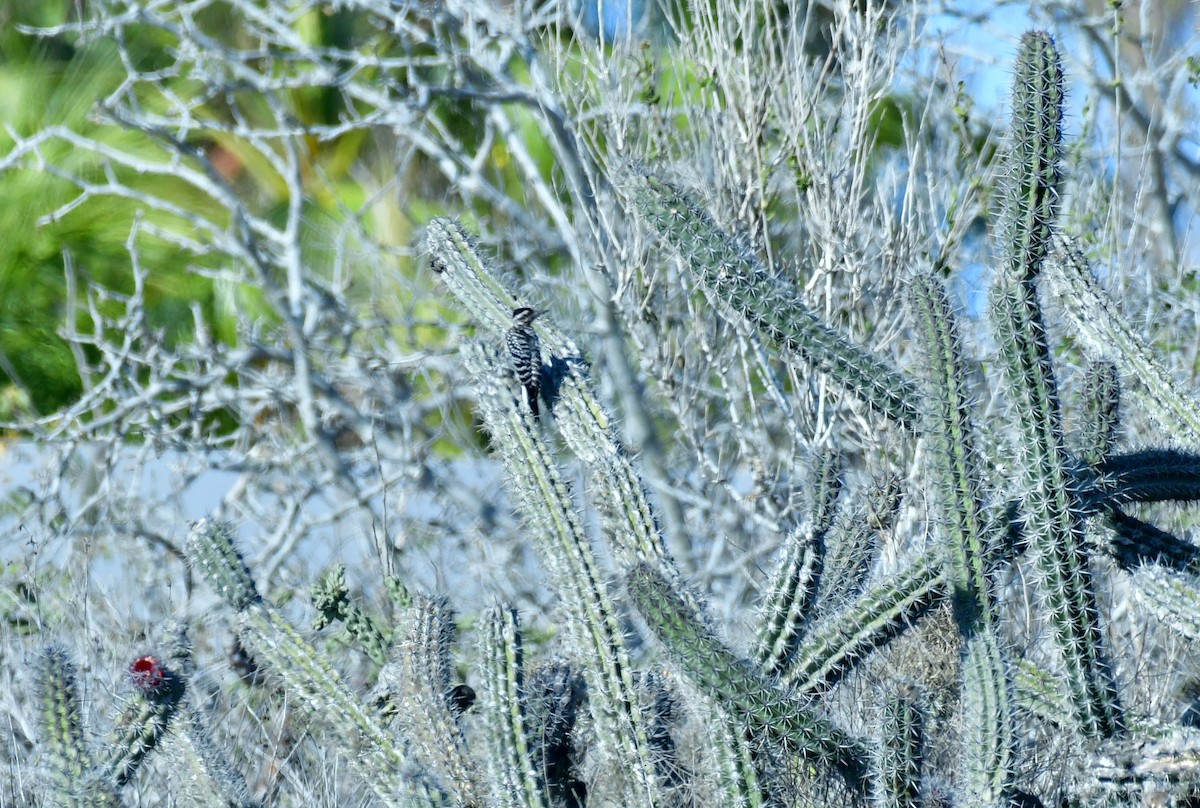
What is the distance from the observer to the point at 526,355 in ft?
10.7

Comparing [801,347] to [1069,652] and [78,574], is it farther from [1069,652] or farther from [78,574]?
[78,574]

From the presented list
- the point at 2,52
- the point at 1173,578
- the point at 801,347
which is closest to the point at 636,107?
the point at 801,347

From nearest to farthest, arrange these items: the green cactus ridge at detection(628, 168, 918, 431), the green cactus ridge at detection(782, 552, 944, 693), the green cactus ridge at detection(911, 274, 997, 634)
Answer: the green cactus ridge at detection(911, 274, 997, 634) < the green cactus ridge at detection(782, 552, 944, 693) < the green cactus ridge at detection(628, 168, 918, 431)

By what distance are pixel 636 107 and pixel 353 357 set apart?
2480 millimetres

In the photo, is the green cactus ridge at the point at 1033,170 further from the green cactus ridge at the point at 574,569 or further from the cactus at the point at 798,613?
the green cactus ridge at the point at 574,569

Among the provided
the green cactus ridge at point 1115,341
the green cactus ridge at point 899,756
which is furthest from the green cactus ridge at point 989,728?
the green cactus ridge at point 1115,341

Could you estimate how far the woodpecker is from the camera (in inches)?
129

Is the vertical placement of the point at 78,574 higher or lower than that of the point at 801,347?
lower

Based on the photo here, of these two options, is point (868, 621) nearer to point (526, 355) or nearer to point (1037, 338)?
point (1037, 338)

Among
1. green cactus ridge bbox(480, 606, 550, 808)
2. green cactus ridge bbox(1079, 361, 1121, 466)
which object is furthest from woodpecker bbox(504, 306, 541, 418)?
green cactus ridge bbox(1079, 361, 1121, 466)

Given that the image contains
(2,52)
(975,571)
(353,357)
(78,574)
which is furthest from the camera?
(2,52)

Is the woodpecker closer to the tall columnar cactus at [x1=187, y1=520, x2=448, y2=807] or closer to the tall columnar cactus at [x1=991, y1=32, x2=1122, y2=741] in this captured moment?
the tall columnar cactus at [x1=187, y1=520, x2=448, y2=807]

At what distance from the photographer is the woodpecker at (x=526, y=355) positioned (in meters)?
3.27

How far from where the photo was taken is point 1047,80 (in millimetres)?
2906
